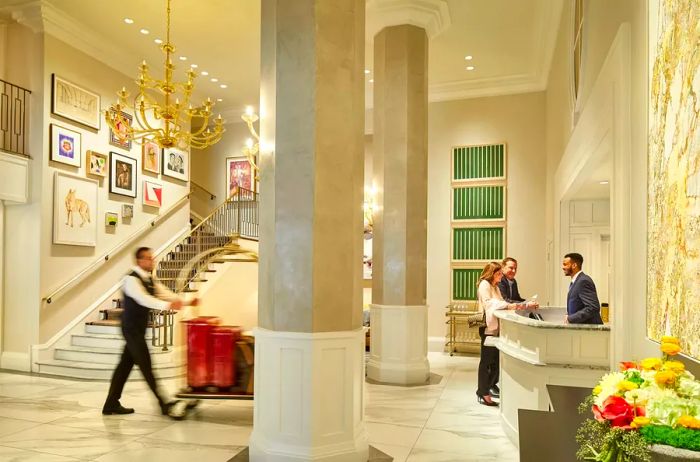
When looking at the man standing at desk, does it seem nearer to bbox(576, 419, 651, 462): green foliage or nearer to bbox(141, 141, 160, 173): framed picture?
bbox(576, 419, 651, 462): green foliage

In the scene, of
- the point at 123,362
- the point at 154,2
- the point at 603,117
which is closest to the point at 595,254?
the point at 603,117

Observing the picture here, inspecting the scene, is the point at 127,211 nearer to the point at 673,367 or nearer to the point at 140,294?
the point at 140,294

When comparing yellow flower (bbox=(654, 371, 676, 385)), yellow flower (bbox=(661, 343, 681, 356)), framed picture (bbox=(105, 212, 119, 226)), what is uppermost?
framed picture (bbox=(105, 212, 119, 226))

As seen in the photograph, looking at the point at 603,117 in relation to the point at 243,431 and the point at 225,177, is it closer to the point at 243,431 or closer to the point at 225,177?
the point at 243,431

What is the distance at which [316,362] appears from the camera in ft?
14.3

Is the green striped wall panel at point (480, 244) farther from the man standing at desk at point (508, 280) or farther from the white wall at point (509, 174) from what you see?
the man standing at desk at point (508, 280)

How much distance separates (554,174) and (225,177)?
29.2 ft

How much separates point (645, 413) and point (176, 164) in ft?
41.0

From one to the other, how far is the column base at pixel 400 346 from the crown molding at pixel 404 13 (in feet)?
14.3

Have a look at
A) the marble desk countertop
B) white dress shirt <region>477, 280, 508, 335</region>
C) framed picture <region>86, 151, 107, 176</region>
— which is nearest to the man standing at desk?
the marble desk countertop

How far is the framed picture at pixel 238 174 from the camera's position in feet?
49.0

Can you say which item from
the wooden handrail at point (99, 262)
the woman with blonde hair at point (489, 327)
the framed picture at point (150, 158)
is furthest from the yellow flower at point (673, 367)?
the framed picture at point (150, 158)

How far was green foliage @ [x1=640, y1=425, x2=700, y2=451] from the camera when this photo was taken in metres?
1.59

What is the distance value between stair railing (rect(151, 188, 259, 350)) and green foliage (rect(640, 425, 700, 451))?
33.7 ft
